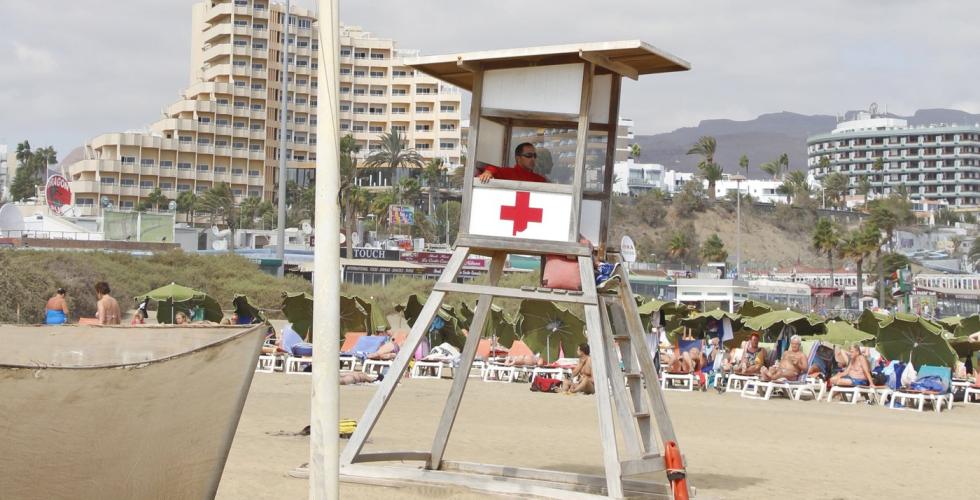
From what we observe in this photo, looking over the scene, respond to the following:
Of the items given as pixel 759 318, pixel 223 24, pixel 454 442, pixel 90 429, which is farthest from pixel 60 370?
pixel 223 24

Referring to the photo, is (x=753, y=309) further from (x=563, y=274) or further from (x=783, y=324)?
(x=563, y=274)

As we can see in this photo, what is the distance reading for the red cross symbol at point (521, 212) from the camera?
7746mm

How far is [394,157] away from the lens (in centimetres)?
11225

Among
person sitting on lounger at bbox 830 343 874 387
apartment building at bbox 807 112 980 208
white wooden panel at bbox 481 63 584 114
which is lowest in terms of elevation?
person sitting on lounger at bbox 830 343 874 387

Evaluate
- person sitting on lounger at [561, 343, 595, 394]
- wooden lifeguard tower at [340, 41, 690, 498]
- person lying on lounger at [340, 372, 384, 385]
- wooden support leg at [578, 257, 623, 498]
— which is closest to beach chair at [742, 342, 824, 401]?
person sitting on lounger at [561, 343, 595, 394]

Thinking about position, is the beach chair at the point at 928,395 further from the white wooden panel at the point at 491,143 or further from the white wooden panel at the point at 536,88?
the white wooden panel at the point at 536,88

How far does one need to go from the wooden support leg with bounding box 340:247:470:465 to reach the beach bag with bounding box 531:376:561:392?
37.1ft

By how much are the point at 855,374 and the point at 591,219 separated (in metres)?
12.3

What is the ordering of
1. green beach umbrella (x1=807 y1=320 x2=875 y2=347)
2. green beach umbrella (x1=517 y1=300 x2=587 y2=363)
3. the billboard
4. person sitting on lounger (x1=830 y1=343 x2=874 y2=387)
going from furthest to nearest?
the billboard → green beach umbrella (x1=517 y1=300 x2=587 y2=363) → green beach umbrella (x1=807 y1=320 x2=875 y2=347) → person sitting on lounger (x1=830 y1=343 x2=874 y2=387)

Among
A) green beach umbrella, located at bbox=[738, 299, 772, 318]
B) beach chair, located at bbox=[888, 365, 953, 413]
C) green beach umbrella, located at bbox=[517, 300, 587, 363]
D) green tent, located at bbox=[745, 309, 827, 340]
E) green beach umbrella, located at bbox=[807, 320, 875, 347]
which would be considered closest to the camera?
beach chair, located at bbox=[888, 365, 953, 413]

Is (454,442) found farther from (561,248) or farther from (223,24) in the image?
(223,24)

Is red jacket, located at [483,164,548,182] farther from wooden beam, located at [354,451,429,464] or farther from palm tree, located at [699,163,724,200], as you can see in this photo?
palm tree, located at [699,163,724,200]

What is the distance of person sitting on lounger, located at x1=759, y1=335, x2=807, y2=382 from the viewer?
766 inches

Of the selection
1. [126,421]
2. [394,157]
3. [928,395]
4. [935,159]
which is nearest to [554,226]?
[126,421]
